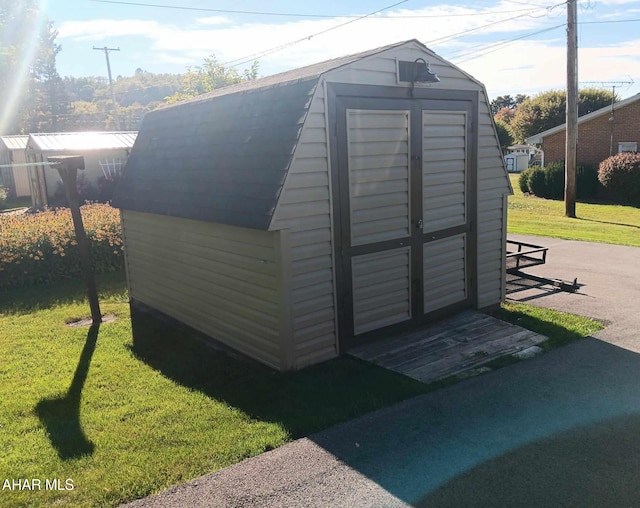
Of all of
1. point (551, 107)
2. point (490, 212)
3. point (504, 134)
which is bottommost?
point (490, 212)

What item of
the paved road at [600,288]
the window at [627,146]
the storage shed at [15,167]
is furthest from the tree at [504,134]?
the paved road at [600,288]

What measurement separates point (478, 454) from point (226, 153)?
4.03 meters

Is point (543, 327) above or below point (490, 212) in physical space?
below

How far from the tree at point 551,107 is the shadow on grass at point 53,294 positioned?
118 feet

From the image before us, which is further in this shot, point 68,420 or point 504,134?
point 504,134

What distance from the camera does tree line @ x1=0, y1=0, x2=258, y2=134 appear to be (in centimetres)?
3825

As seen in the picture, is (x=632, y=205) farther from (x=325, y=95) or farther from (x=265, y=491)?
(x=265, y=491)

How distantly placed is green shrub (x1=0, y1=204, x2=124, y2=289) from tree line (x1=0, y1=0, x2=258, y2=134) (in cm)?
2463

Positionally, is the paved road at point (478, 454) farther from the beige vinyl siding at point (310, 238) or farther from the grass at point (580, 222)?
the grass at point (580, 222)

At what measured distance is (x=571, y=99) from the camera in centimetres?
1789

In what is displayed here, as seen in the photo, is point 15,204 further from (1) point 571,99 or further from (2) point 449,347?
(2) point 449,347

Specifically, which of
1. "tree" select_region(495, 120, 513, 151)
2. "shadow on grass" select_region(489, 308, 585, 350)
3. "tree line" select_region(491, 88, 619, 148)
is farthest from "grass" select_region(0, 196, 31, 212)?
"tree" select_region(495, 120, 513, 151)

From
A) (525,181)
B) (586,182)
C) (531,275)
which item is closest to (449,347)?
(531,275)

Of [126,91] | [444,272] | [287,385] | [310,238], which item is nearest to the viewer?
[287,385]
